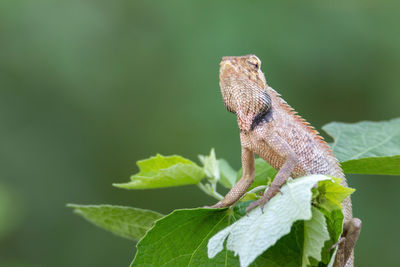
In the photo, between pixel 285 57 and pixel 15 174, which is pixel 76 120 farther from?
pixel 285 57

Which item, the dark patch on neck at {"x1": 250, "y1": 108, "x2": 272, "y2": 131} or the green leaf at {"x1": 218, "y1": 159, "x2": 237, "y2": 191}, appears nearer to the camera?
the dark patch on neck at {"x1": 250, "y1": 108, "x2": 272, "y2": 131}

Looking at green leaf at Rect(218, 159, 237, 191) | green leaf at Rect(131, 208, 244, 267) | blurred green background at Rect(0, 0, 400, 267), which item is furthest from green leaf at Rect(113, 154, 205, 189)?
blurred green background at Rect(0, 0, 400, 267)

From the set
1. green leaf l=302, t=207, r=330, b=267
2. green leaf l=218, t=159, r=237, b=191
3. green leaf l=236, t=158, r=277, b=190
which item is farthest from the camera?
green leaf l=218, t=159, r=237, b=191

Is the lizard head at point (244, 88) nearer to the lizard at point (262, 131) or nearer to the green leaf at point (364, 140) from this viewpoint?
the lizard at point (262, 131)

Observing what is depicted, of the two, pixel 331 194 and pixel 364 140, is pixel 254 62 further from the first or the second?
pixel 331 194

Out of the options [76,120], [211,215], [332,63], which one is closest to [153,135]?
[76,120]

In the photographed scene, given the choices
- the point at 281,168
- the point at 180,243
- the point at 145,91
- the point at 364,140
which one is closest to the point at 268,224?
the point at 180,243

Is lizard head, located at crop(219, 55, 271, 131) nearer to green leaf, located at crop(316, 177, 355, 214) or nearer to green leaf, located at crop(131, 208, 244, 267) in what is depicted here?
green leaf, located at crop(131, 208, 244, 267)
